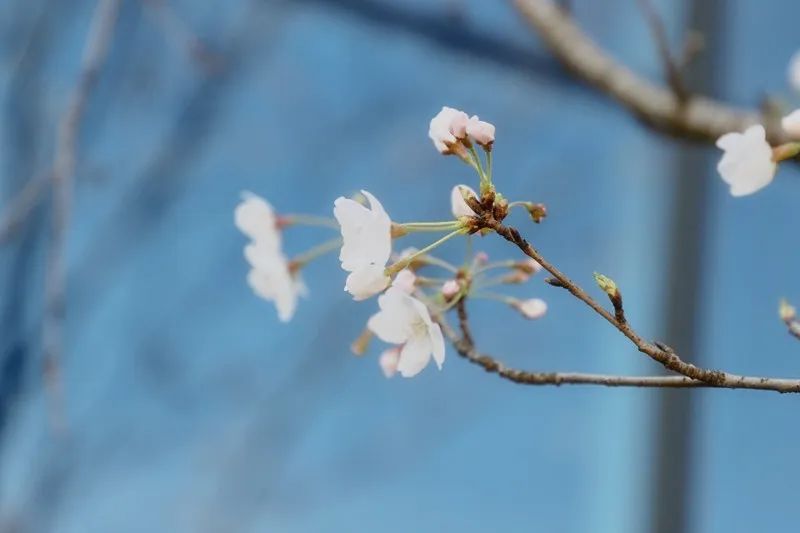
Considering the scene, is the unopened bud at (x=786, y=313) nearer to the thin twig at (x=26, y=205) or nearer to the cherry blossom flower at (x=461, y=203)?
the cherry blossom flower at (x=461, y=203)

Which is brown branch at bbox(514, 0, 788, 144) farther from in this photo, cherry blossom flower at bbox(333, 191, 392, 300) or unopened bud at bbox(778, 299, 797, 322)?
cherry blossom flower at bbox(333, 191, 392, 300)

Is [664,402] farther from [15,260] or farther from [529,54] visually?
[15,260]

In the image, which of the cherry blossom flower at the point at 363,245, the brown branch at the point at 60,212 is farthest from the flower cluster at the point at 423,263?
the brown branch at the point at 60,212

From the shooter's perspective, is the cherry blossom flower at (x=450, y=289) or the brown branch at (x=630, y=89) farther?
the brown branch at (x=630, y=89)

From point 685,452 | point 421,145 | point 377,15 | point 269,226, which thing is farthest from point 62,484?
point 269,226

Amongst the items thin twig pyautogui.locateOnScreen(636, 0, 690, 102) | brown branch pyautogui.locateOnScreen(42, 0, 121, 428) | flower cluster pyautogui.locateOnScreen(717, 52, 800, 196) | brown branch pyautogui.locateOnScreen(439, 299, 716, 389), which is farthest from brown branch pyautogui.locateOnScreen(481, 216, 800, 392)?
thin twig pyautogui.locateOnScreen(636, 0, 690, 102)

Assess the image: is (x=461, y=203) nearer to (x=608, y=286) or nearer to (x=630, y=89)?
(x=608, y=286)

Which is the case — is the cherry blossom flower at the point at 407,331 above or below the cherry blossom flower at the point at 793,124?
below

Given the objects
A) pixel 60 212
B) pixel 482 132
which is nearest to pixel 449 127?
pixel 482 132
